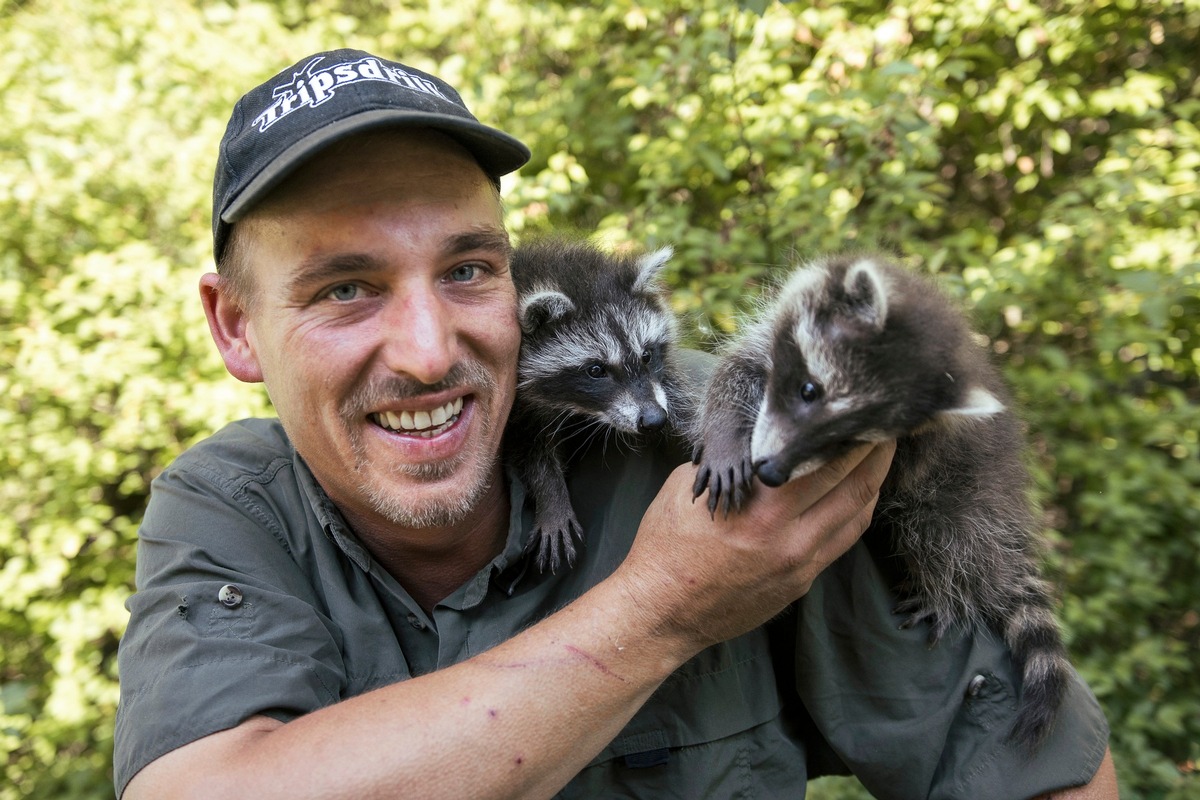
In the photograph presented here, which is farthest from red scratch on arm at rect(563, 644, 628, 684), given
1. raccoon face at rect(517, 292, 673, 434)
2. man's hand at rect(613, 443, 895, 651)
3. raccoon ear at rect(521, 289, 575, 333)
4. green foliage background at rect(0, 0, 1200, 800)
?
green foliage background at rect(0, 0, 1200, 800)

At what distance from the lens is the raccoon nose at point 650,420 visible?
8.25ft

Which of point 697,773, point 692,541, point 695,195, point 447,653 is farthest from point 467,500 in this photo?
point 695,195

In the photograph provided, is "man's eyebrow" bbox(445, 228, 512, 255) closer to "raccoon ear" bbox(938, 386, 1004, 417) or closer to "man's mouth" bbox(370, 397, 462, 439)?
"man's mouth" bbox(370, 397, 462, 439)

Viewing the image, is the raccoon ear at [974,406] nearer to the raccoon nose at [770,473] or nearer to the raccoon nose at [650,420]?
the raccoon nose at [770,473]

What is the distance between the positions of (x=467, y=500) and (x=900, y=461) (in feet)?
3.72

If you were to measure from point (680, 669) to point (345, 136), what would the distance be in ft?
4.47

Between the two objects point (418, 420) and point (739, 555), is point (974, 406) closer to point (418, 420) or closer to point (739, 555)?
point (739, 555)

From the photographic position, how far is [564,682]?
1550 millimetres

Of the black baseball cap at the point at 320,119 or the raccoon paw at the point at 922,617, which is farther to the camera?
the raccoon paw at the point at 922,617

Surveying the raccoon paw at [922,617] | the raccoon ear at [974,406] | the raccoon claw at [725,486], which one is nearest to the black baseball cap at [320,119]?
the raccoon claw at [725,486]

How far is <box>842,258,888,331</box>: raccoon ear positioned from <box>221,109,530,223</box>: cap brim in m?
0.85

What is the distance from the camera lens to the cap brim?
5.37ft

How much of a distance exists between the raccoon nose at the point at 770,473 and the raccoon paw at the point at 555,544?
0.58 m

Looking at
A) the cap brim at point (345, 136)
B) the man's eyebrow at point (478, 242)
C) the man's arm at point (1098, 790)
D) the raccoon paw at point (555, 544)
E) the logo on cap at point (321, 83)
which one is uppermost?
the logo on cap at point (321, 83)
